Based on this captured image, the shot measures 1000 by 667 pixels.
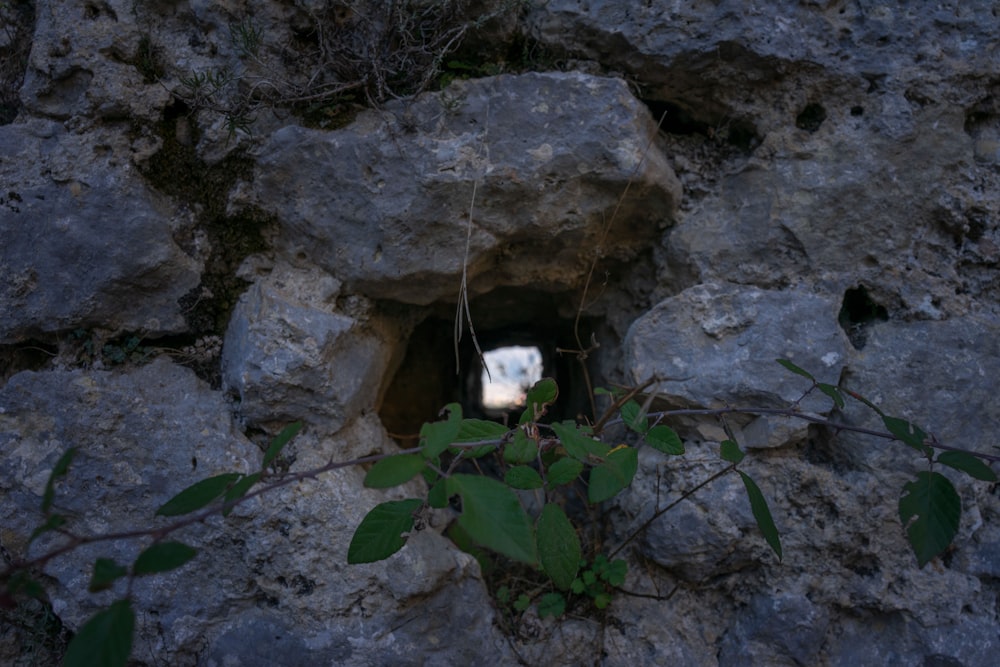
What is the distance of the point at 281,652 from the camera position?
141 cm

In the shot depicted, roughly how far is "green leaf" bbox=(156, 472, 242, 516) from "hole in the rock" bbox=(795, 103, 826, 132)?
1608mm

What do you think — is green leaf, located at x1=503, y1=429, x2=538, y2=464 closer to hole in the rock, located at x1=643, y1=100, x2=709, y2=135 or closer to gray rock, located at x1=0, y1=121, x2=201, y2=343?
gray rock, located at x1=0, y1=121, x2=201, y2=343

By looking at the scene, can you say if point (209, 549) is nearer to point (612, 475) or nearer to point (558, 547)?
point (558, 547)

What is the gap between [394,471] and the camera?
89cm

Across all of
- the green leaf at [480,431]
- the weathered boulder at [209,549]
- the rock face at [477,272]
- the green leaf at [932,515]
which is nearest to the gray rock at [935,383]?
the rock face at [477,272]

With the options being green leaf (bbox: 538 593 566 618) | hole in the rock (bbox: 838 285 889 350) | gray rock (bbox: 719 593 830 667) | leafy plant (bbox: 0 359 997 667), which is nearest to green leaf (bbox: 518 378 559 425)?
leafy plant (bbox: 0 359 997 667)

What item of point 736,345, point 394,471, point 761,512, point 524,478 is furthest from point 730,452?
point 394,471

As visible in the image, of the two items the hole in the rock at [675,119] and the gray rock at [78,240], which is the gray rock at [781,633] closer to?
the hole in the rock at [675,119]

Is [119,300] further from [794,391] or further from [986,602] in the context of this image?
[986,602]

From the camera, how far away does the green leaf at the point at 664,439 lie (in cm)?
118

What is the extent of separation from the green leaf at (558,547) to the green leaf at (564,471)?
41 mm

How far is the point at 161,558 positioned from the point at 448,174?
3.57 ft

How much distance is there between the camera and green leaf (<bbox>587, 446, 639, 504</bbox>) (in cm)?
99

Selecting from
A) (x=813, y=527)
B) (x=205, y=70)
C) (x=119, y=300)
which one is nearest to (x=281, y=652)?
(x=119, y=300)
